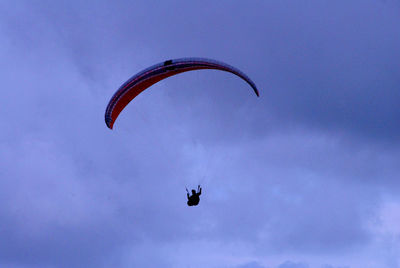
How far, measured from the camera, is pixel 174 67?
43469 mm

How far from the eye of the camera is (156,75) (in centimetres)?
4431

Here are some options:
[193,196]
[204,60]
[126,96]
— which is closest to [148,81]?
[126,96]

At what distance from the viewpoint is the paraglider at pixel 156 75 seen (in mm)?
42438

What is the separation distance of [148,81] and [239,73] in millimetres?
6876

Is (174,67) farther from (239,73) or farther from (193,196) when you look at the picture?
(193,196)

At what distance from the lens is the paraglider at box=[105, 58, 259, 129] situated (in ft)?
139

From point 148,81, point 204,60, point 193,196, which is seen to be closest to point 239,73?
point 204,60

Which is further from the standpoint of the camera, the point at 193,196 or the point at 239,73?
the point at 193,196

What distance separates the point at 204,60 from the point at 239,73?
8.22 ft

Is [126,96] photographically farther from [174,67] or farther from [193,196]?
[193,196]

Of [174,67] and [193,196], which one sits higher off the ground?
[174,67]

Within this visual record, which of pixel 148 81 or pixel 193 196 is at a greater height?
pixel 148 81

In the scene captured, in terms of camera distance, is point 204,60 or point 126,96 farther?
point 126,96

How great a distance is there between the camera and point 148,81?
4506 centimetres
